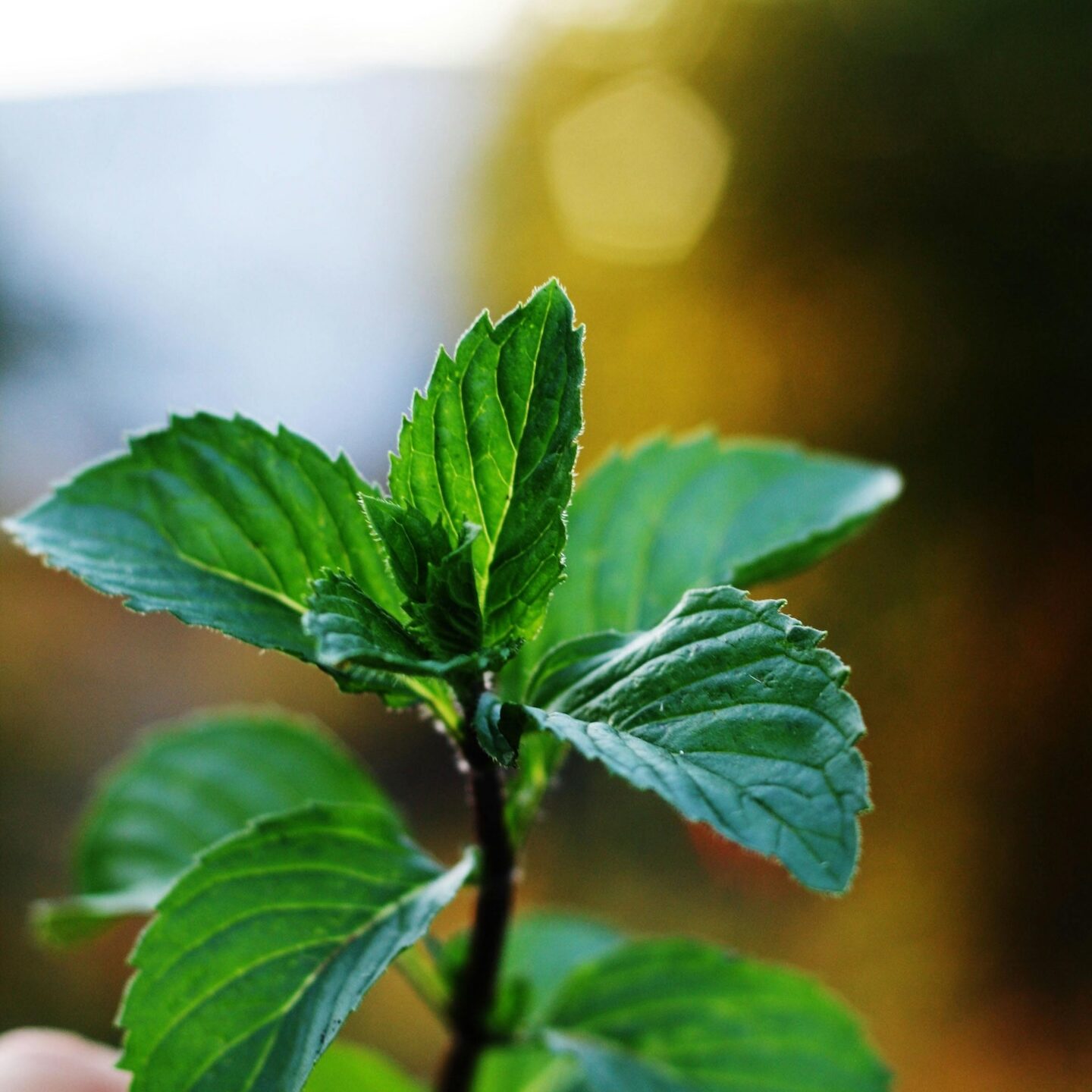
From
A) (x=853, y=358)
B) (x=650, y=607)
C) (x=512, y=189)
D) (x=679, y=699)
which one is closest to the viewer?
(x=679, y=699)

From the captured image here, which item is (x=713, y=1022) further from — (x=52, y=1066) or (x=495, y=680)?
(x=52, y=1066)

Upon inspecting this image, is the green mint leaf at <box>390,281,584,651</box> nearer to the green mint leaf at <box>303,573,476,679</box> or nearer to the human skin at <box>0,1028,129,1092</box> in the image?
the green mint leaf at <box>303,573,476,679</box>

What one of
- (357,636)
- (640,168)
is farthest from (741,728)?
(640,168)

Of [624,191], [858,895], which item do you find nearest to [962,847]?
[858,895]

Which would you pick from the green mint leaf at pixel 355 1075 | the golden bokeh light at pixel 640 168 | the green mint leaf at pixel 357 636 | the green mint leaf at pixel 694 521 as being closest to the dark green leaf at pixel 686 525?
the green mint leaf at pixel 694 521

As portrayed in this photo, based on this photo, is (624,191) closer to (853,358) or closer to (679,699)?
(853,358)

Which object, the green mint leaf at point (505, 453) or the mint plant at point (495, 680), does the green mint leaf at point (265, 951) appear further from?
the green mint leaf at point (505, 453)

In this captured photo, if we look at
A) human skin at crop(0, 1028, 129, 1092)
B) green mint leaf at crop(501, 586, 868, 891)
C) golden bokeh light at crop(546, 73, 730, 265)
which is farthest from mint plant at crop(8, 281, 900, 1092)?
golden bokeh light at crop(546, 73, 730, 265)
